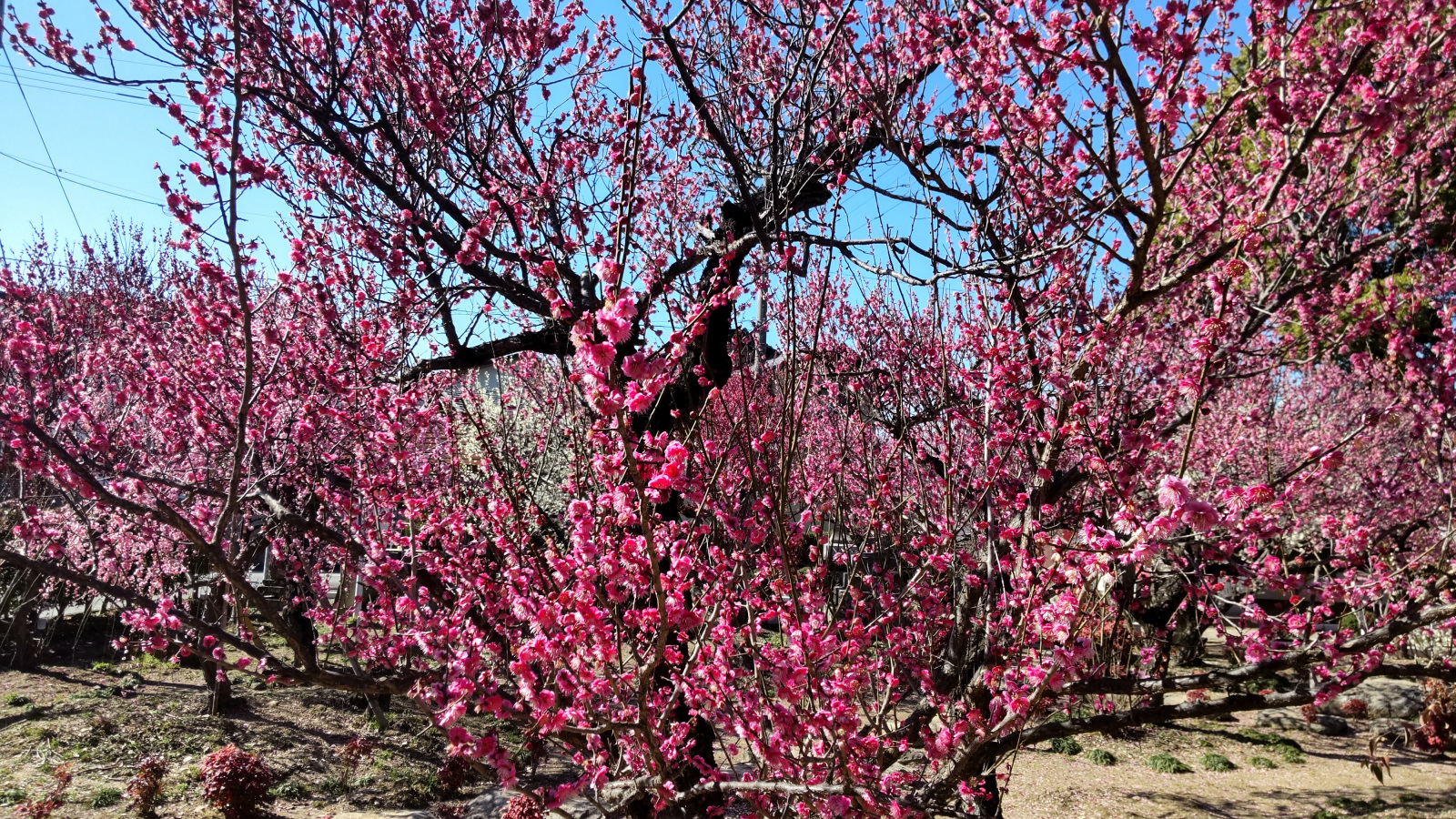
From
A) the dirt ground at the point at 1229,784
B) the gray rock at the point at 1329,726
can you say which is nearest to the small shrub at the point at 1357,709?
the gray rock at the point at 1329,726

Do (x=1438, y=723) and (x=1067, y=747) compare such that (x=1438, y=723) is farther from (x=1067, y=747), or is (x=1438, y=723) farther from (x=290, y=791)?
(x=290, y=791)

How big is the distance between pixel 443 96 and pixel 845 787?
4601mm

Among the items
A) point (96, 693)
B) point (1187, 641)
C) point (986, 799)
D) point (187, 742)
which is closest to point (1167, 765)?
point (1187, 641)

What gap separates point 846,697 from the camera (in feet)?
10.3

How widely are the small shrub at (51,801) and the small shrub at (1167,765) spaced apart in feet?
33.2

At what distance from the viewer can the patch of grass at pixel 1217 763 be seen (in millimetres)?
8211

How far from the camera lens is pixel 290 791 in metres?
7.20

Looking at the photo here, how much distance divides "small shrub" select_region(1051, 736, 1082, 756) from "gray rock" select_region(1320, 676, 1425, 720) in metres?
3.28

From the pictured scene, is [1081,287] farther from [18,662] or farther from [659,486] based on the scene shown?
[18,662]

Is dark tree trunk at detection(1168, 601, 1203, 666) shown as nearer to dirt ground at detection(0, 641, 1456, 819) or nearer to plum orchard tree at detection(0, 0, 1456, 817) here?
dirt ground at detection(0, 641, 1456, 819)

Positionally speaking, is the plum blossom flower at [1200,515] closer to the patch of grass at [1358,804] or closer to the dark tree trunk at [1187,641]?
the patch of grass at [1358,804]

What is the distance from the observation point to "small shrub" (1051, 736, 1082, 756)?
8734 millimetres

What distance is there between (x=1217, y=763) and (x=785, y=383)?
8.67 metres

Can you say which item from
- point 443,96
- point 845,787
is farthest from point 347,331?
point 845,787
